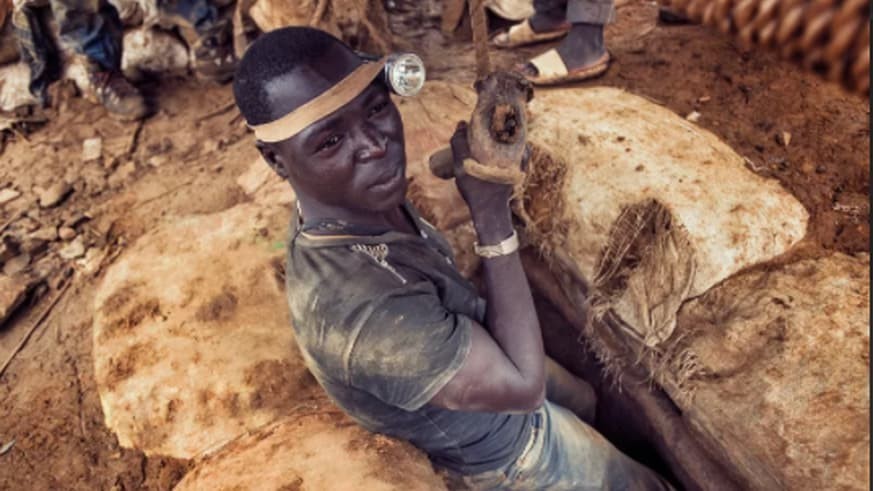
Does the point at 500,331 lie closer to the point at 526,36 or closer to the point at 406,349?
the point at 406,349

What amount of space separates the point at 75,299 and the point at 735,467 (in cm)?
266

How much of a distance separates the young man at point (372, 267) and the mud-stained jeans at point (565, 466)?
0.99 ft

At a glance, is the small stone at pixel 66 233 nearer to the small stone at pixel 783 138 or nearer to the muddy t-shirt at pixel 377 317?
the muddy t-shirt at pixel 377 317

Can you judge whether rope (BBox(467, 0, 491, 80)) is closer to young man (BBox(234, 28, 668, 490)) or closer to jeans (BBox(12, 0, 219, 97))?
young man (BBox(234, 28, 668, 490))

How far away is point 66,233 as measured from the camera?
283cm

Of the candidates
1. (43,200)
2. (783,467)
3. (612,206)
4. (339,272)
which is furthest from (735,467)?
(43,200)

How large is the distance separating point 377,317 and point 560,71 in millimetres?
1998

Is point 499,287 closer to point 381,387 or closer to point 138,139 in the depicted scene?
point 381,387

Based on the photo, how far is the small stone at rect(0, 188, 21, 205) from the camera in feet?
10.1

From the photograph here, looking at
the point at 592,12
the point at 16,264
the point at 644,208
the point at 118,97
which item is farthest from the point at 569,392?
the point at 118,97

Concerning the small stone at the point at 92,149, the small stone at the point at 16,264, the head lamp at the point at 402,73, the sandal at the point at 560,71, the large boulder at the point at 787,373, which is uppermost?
the head lamp at the point at 402,73

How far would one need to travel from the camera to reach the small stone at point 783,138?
2.24m

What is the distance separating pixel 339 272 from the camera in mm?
1272

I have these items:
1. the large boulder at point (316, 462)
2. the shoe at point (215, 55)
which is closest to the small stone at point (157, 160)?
the shoe at point (215, 55)
